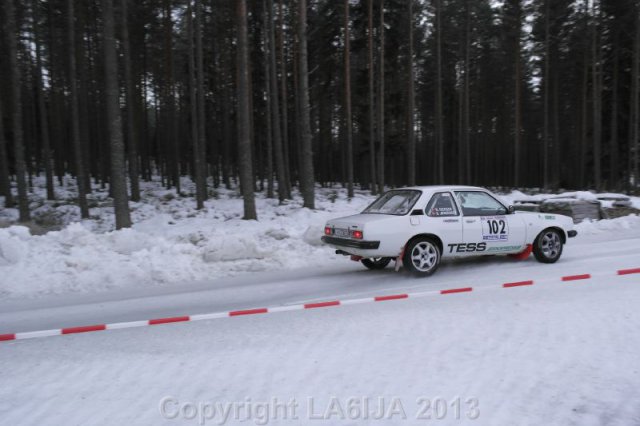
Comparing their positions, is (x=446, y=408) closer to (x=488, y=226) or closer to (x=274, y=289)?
(x=274, y=289)

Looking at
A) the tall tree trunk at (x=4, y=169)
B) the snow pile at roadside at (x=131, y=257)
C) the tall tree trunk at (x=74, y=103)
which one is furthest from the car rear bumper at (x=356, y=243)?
the tall tree trunk at (x=4, y=169)

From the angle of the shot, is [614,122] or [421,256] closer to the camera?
[421,256]

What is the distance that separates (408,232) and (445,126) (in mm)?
36438

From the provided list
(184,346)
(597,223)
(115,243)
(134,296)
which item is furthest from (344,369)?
(597,223)

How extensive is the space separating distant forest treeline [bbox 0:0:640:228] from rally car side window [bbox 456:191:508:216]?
32.2 feet

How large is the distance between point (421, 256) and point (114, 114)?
1071cm

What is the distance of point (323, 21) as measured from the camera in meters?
27.6

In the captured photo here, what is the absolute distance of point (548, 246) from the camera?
9.06m

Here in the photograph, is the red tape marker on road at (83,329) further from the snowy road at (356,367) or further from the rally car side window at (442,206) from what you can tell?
the rally car side window at (442,206)

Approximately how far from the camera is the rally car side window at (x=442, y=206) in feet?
27.0

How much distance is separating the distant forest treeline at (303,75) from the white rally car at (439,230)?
9.34 meters

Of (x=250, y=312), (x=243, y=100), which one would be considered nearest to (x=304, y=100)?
(x=243, y=100)

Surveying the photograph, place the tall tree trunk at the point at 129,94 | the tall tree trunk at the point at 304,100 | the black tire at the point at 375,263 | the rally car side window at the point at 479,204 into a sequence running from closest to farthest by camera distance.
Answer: the rally car side window at the point at 479,204, the black tire at the point at 375,263, the tall tree trunk at the point at 304,100, the tall tree trunk at the point at 129,94

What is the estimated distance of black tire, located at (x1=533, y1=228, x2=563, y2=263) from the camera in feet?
29.5
